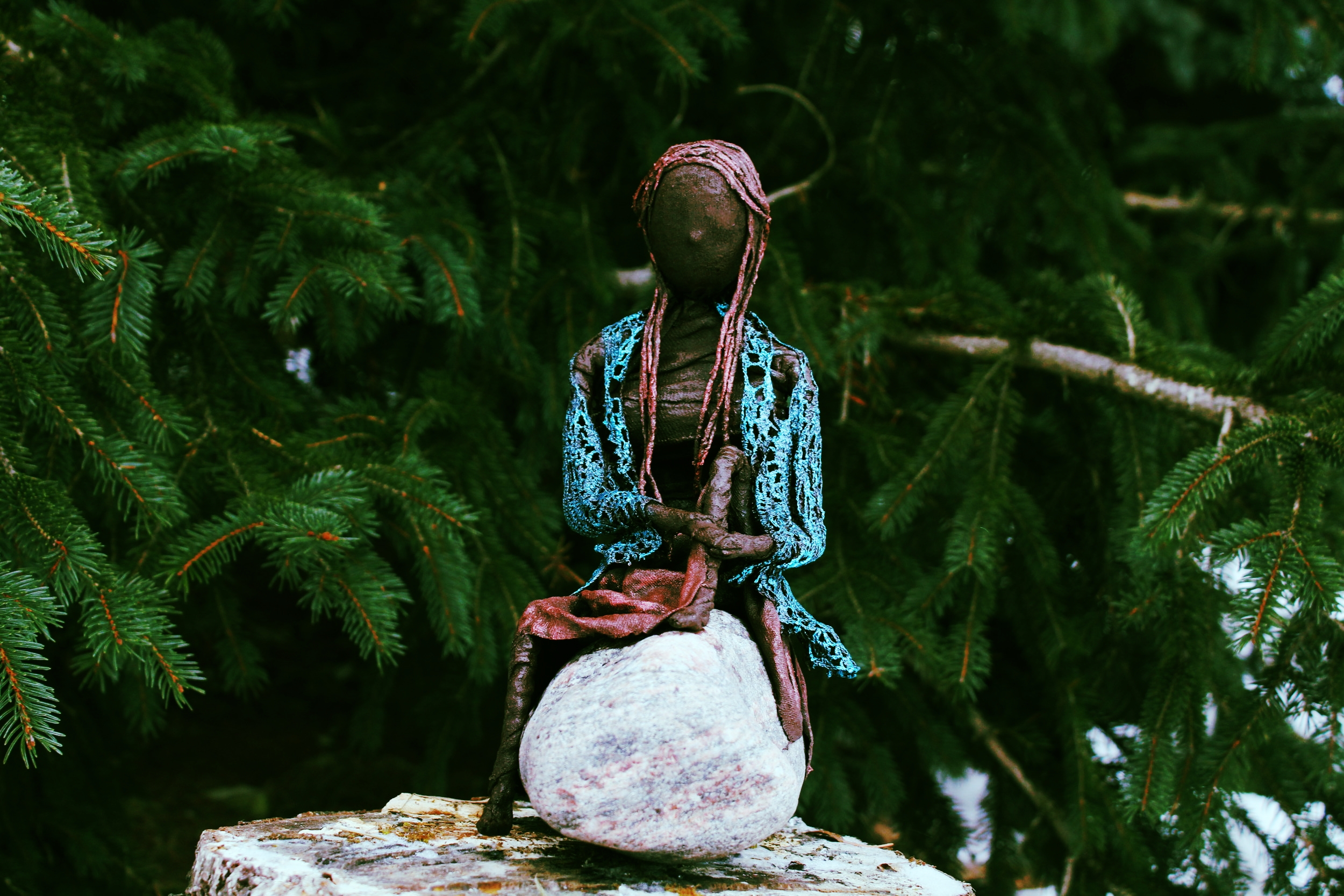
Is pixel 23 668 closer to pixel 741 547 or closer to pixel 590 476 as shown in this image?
pixel 590 476

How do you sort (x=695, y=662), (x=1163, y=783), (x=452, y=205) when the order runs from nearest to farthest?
(x=695, y=662) → (x=1163, y=783) → (x=452, y=205)

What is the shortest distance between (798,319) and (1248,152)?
302cm

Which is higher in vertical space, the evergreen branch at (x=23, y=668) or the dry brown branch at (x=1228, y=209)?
the dry brown branch at (x=1228, y=209)

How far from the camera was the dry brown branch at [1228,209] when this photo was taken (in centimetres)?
467

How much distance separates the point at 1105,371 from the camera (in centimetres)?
298

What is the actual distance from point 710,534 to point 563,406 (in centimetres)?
123

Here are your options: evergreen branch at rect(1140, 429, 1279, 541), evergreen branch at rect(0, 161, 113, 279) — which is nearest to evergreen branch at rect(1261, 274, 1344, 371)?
evergreen branch at rect(1140, 429, 1279, 541)

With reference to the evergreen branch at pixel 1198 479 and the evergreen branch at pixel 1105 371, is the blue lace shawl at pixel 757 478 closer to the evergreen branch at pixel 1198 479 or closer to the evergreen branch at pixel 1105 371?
the evergreen branch at pixel 1198 479

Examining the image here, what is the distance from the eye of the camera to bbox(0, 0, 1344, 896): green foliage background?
7.59 feet

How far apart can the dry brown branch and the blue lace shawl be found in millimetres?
3207

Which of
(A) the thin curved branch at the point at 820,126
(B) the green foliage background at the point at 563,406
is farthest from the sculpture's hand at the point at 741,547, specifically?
(A) the thin curved branch at the point at 820,126

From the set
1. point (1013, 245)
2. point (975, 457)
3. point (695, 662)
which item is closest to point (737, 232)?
point (695, 662)

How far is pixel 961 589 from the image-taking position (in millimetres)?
2957

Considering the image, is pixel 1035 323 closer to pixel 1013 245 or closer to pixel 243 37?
pixel 1013 245
